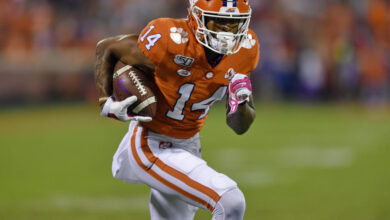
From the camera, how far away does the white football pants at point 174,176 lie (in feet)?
11.0

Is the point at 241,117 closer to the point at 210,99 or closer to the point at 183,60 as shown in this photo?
the point at 210,99

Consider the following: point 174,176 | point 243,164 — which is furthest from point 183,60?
point 243,164

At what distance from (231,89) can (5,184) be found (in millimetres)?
4489

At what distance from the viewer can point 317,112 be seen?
12.7 meters

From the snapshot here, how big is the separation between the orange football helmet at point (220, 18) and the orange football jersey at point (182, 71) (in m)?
0.11

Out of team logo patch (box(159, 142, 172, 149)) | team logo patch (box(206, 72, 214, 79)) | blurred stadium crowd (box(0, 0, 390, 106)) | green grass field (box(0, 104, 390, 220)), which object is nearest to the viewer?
team logo patch (box(206, 72, 214, 79))

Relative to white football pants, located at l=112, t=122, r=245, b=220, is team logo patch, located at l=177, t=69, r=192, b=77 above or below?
above

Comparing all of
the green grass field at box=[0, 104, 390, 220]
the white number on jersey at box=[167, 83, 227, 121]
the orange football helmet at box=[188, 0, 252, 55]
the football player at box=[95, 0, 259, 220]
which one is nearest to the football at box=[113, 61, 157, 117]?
the football player at box=[95, 0, 259, 220]

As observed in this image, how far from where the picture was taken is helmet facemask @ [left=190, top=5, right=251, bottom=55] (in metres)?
3.47

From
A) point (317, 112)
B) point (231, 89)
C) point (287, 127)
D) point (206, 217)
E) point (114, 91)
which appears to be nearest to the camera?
point (231, 89)

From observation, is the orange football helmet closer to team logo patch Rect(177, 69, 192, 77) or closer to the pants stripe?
team logo patch Rect(177, 69, 192, 77)

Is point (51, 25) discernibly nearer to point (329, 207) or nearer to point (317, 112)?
point (317, 112)

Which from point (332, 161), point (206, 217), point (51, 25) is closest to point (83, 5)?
point (51, 25)

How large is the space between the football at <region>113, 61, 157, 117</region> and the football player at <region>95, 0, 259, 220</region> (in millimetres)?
50
